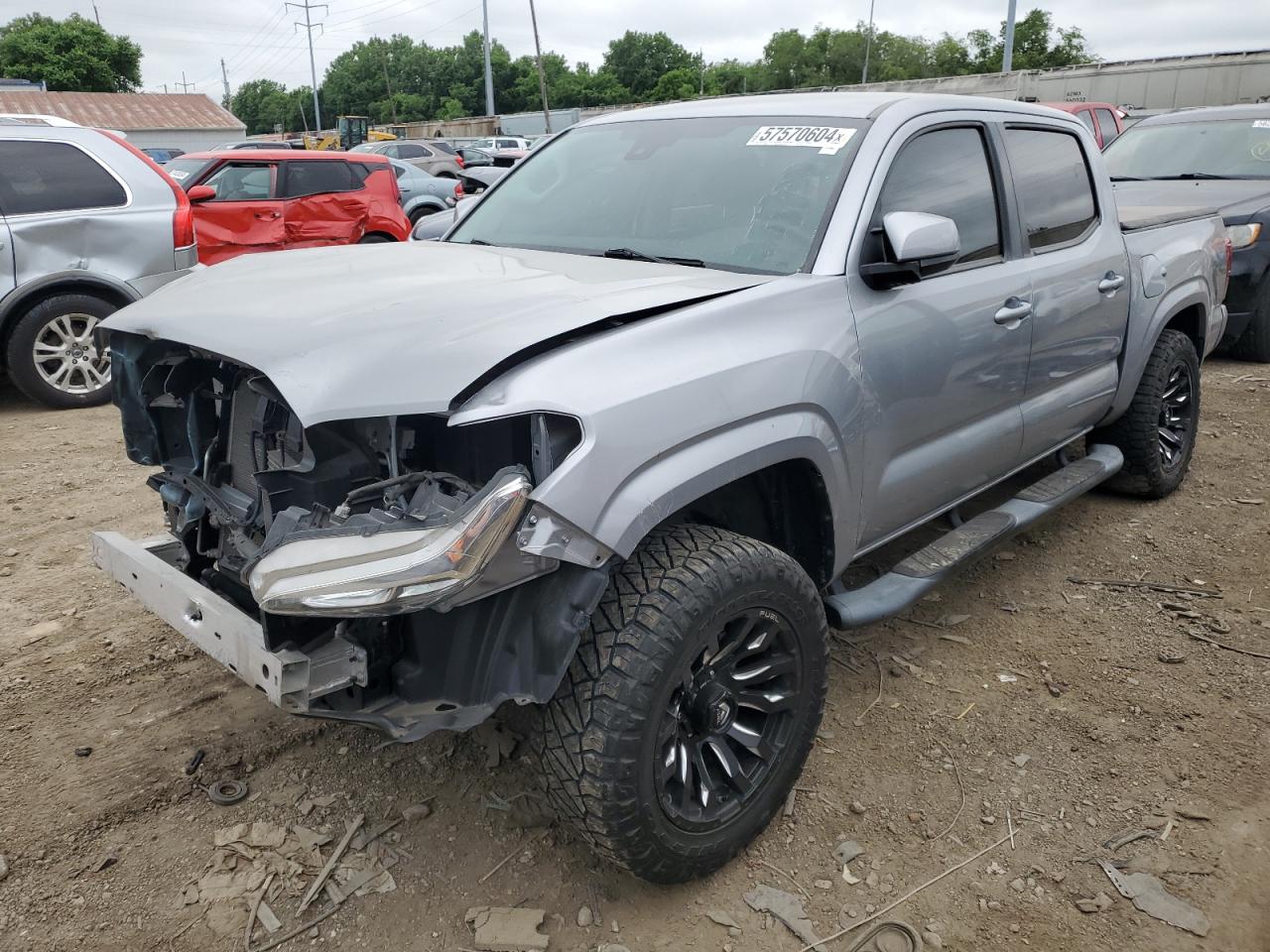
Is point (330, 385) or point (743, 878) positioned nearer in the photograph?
point (330, 385)

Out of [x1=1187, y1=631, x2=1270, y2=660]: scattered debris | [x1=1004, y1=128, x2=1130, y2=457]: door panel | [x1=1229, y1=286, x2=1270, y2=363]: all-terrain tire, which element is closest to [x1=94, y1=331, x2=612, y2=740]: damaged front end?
[x1=1004, y1=128, x2=1130, y2=457]: door panel

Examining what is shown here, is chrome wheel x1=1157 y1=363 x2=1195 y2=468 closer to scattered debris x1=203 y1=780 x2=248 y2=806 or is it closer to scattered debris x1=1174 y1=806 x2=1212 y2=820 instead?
scattered debris x1=1174 y1=806 x2=1212 y2=820

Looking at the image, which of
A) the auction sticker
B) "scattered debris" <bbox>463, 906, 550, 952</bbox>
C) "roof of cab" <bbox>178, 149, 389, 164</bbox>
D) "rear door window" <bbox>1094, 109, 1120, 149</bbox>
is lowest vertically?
"scattered debris" <bbox>463, 906, 550, 952</bbox>

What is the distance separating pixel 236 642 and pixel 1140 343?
3.97 metres

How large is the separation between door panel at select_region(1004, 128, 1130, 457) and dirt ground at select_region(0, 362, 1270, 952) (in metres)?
0.79

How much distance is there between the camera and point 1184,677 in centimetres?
343

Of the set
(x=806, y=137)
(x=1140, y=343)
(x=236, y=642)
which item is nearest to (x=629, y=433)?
(x=236, y=642)

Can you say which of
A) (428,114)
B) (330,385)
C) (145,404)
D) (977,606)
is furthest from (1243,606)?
(428,114)

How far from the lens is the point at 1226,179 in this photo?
7.90 metres

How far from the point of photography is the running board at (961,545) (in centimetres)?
293

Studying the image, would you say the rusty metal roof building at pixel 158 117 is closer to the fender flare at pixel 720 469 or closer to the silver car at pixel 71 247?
the silver car at pixel 71 247

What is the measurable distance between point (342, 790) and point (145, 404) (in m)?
1.25

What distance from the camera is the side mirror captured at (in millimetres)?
2631

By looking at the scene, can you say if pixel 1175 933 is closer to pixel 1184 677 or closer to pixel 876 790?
pixel 876 790
